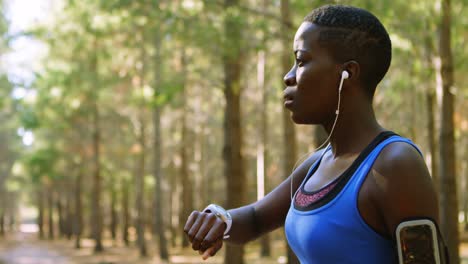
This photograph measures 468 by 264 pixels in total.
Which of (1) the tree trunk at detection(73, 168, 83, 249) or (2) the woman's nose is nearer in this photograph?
(2) the woman's nose

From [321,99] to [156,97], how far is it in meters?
12.1

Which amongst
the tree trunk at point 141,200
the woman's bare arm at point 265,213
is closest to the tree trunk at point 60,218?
the tree trunk at point 141,200

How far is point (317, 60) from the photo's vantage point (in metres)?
2.04

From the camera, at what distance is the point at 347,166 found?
6.59ft

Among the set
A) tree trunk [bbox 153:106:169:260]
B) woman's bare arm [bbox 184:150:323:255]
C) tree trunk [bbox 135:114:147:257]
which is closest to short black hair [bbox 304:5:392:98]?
woman's bare arm [bbox 184:150:323:255]

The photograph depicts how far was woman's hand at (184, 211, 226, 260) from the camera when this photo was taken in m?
2.11

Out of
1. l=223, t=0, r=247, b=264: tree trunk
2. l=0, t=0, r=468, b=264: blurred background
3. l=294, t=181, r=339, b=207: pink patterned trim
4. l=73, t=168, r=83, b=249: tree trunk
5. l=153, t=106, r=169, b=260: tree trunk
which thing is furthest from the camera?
l=73, t=168, r=83, b=249: tree trunk

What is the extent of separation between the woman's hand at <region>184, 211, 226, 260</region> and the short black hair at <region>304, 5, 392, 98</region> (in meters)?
0.69

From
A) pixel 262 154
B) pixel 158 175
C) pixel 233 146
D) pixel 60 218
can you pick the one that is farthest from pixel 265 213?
pixel 60 218

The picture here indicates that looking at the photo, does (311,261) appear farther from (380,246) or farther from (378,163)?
(378,163)

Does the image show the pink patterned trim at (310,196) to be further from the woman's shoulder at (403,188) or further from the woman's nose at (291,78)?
the woman's nose at (291,78)

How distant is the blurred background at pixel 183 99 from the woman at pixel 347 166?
23.6 ft

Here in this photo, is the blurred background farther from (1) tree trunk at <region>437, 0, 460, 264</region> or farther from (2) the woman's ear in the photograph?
(2) the woman's ear

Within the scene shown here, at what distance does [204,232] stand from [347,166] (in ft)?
1.71
